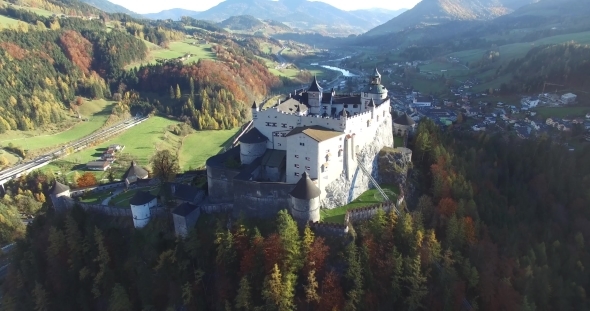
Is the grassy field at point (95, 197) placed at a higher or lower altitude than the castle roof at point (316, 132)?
lower

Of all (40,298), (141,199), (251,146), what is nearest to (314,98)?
(251,146)

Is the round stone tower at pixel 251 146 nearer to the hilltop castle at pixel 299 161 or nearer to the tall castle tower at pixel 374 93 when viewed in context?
the hilltop castle at pixel 299 161

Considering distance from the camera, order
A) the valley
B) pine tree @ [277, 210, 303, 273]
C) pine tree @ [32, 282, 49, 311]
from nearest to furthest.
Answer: pine tree @ [277, 210, 303, 273] → the valley → pine tree @ [32, 282, 49, 311]

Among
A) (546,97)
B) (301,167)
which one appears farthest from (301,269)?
(546,97)

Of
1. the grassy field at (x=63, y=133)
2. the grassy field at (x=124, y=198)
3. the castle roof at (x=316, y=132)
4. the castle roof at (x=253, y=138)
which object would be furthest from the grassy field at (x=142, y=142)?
the castle roof at (x=316, y=132)

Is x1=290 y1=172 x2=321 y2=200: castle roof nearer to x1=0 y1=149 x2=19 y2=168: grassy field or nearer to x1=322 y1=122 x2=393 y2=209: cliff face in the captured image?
x1=322 y1=122 x2=393 y2=209: cliff face

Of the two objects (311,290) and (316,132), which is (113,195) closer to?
(316,132)

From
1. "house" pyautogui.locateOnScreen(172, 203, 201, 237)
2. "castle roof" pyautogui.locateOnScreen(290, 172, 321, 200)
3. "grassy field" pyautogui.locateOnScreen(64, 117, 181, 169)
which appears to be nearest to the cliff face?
"castle roof" pyautogui.locateOnScreen(290, 172, 321, 200)
